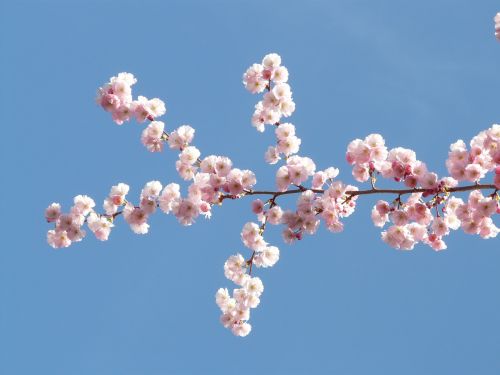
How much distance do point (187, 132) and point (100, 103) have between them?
142cm

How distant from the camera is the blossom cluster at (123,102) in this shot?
30.3ft

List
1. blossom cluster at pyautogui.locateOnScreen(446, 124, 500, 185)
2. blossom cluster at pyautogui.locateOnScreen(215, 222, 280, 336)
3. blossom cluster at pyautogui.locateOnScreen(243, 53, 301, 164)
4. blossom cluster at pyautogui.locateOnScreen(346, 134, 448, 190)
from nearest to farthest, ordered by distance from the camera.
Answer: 1. blossom cluster at pyautogui.locateOnScreen(446, 124, 500, 185)
2. blossom cluster at pyautogui.locateOnScreen(346, 134, 448, 190)
3. blossom cluster at pyautogui.locateOnScreen(215, 222, 280, 336)
4. blossom cluster at pyautogui.locateOnScreen(243, 53, 301, 164)

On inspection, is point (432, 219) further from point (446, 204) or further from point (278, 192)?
point (278, 192)

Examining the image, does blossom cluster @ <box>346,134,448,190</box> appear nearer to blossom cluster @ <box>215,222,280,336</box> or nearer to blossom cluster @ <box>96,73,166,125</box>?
blossom cluster @ <box>215,222,280,336</box>

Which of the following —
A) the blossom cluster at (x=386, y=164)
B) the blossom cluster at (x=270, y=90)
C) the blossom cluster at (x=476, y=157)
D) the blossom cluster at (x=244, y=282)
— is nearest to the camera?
the blossom cluster at (x=476, y=157)

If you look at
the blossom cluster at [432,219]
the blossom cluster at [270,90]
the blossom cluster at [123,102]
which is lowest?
the blossom cluster at [432,219]

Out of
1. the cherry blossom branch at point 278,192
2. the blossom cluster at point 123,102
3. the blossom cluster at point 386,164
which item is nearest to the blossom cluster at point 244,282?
the cherry blossom branch at point 278,192

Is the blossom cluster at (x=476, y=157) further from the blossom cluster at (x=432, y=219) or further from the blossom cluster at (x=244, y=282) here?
the blossom cluster at (x=244, y=282)

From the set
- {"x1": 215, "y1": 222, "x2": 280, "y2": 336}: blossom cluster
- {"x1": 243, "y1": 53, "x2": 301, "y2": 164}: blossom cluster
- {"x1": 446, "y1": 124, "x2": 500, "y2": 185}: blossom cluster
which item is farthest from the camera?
{"x1": 243, "y1": 53, "x2": 301, "y2": 164}: blossom cluster

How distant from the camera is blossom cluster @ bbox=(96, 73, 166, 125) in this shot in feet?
30.3

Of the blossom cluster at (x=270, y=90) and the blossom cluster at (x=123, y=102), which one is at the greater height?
the blossom cluster at (x=270, y=90)

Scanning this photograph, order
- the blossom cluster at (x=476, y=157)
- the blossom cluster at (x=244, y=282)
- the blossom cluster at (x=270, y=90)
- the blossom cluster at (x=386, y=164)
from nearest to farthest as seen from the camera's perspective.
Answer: the blossom cluster at (x=476, y=157)
the blossom cluster at (x=386, y=164)
the blossom cluster at (x=244, y=282)
the blossom cluster at (x=270, y=90)

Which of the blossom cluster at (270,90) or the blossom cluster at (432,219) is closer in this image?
the blossom cluster at (432,219)

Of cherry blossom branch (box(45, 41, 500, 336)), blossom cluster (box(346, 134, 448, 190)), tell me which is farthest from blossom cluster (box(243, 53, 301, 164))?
blossom cluster (box(346, 134, 448, 190))
